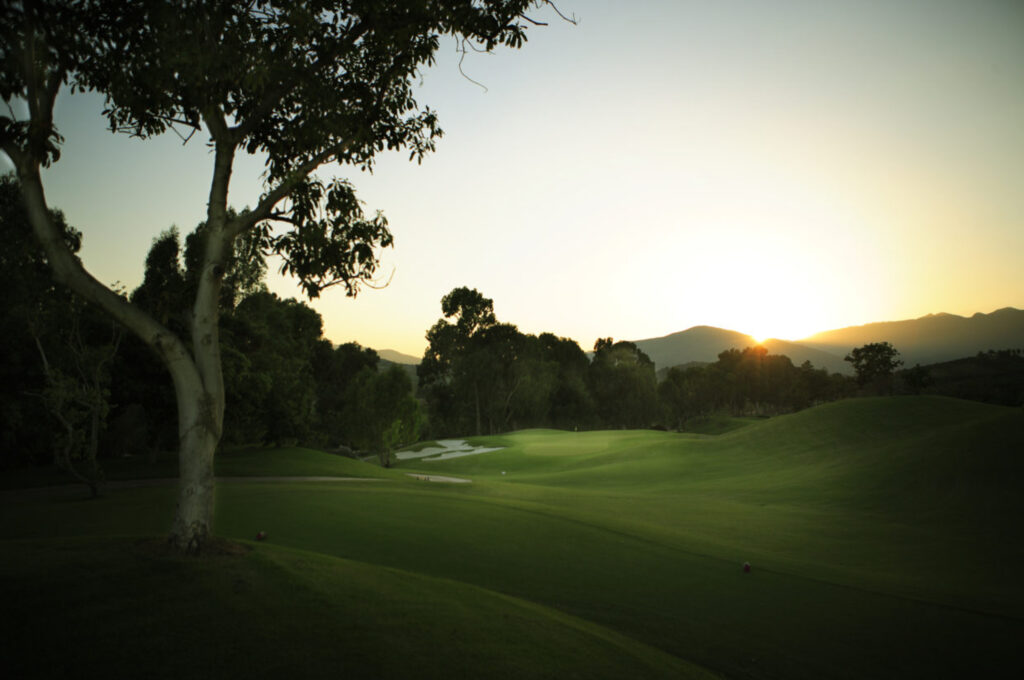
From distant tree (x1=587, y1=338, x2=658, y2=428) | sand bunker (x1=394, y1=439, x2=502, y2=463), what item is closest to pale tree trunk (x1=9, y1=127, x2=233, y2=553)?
sand bunker (x1=394, y1=439, x2=502, y2=463)

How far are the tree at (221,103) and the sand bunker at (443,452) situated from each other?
34.6m

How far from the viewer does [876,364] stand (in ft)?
221

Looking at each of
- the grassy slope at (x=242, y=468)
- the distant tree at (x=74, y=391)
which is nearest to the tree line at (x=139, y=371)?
the distant tree at (x=74, y=391)

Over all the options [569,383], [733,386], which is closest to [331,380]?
[569,383]

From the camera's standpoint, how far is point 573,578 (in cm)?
928

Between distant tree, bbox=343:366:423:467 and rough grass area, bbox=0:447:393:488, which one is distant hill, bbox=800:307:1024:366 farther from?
rough grass area, bbox=0:447:393:488

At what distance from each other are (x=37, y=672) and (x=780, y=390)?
111147 millimetres

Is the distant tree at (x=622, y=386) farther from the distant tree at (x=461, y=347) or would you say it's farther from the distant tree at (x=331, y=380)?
the distant tree at (x=331, y=380)

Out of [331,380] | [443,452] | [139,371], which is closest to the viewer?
[139,371]

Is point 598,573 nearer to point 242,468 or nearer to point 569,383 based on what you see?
point 242,468

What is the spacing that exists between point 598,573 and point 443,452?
118 ft

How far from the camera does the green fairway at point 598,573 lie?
5.23m

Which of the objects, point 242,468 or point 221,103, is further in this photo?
point 242,468

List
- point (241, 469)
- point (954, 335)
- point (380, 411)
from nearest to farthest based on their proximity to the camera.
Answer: point (241, 469), point (380, 411), point (954, 335)
